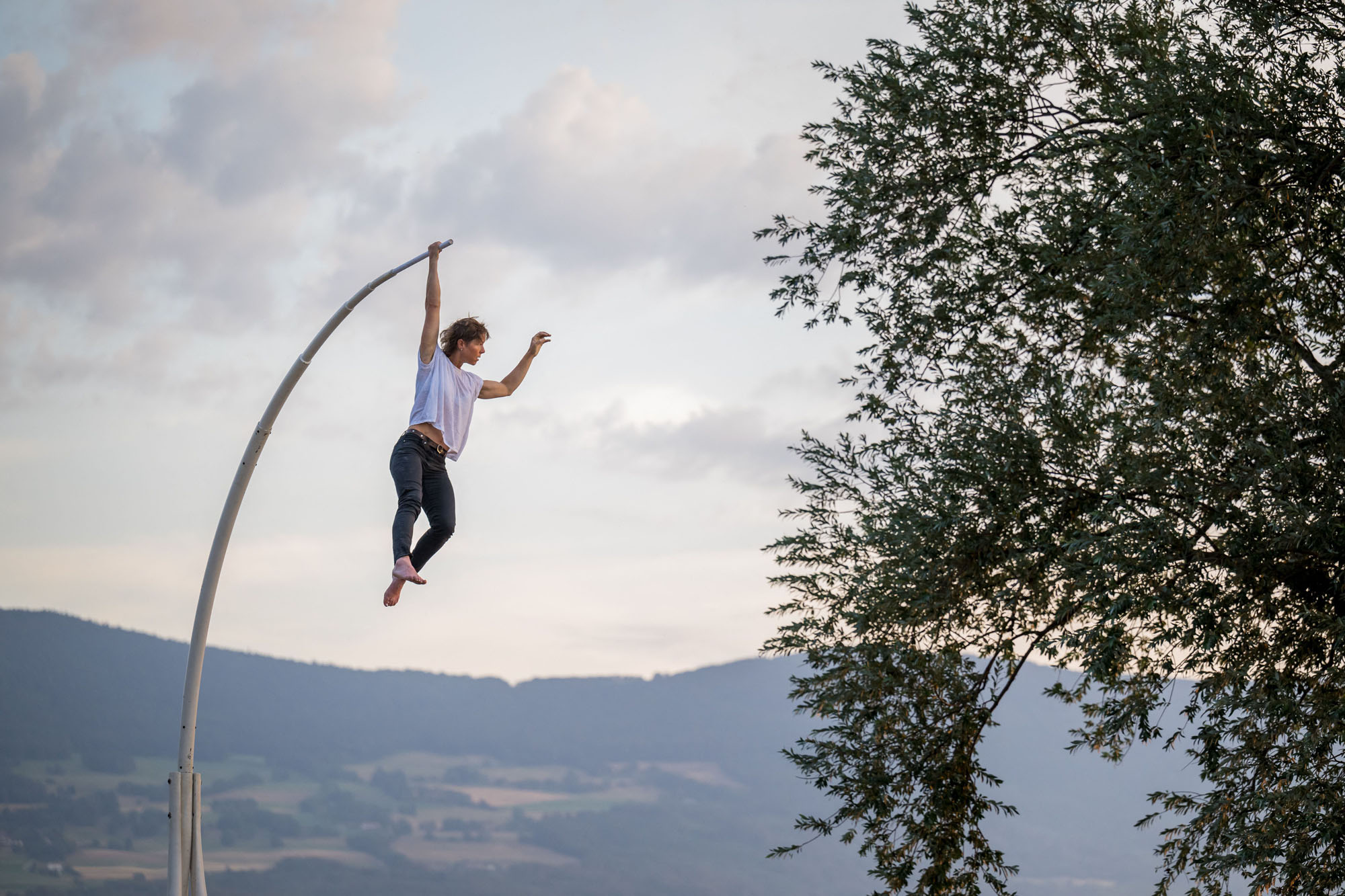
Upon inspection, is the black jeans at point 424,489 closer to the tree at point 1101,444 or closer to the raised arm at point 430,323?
the raised arm at point 430,323

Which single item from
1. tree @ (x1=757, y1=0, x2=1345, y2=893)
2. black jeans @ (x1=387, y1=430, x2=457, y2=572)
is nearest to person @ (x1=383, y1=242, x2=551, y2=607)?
black jeans @ (x1=387, y1=430, x2=457, y2=572)

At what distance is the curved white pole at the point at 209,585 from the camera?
32.0ft

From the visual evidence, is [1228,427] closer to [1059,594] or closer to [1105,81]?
[1059,594]

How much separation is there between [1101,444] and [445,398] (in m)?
6.29

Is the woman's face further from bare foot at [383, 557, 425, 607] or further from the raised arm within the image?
bare foot at [383, 557, 425, 607]

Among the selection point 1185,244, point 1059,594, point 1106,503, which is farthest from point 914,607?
point 1185,244

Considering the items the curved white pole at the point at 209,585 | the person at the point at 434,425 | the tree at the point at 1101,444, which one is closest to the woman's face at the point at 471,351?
the person at the point at 434,425

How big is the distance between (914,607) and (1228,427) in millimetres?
3295

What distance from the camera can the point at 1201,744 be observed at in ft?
40.3

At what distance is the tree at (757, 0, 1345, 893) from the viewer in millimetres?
10922

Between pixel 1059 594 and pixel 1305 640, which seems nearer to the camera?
pixel 1305 640

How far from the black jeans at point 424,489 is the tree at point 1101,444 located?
525 cm

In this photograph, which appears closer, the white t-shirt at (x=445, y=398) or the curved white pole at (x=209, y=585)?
the white t-shirt at (x=445, y=398)

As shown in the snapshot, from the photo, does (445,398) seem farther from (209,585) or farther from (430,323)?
(209,585)
